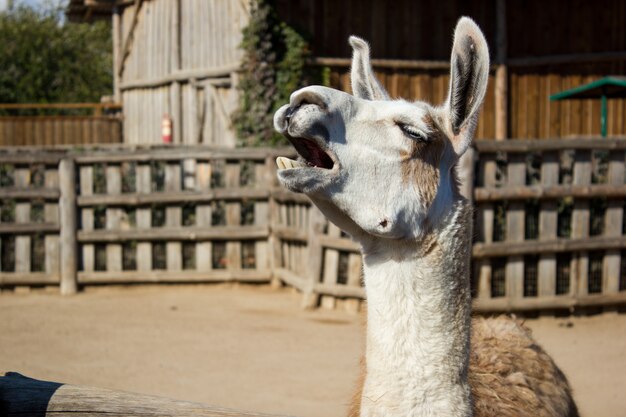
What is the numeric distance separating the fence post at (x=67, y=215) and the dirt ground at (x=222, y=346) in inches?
16.0

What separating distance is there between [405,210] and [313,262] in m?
6.89

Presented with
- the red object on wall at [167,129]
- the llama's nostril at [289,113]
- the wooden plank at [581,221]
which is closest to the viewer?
the llama's nostril at [289,113]

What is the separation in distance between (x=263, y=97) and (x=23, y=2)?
4134 cm

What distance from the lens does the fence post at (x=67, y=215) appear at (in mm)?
10461

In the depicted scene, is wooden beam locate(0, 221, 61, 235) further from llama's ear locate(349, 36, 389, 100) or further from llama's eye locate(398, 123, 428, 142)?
llama's eye locate(398, 123, 428, 142)

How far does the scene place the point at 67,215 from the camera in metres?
10.5

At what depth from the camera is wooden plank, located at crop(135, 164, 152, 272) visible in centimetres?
1068

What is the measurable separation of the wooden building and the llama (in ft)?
43.7

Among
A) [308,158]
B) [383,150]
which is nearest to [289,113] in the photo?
[308,158]

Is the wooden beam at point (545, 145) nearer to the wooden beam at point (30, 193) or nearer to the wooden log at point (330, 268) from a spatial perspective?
the wooden log at point (330, 268)

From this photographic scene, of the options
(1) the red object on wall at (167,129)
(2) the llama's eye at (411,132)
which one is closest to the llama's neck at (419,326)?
(2) the llama's eye at (411,132)

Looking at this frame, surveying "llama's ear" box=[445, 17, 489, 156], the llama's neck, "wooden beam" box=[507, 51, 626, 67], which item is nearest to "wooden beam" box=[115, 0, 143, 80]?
"wooden beam" box=[507, 51, 626, 67]

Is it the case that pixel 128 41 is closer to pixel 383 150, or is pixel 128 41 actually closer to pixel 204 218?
pixel 204 218

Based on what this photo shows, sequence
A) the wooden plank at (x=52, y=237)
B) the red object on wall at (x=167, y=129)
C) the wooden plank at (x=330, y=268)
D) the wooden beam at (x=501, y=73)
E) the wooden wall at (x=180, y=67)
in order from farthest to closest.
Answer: the red object on wall at (x=167, y=129) < the wooden wall at (x=180, y=67) < the wooden beam at (x=501, y=73) < the wooden plank at (x=52, y=237) < the wooden plank at (x=330, y=268)
